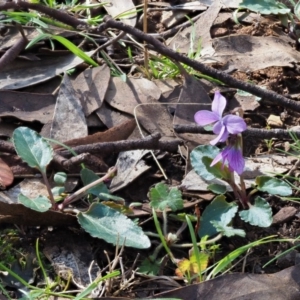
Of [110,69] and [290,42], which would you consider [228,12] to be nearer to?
[290,42]

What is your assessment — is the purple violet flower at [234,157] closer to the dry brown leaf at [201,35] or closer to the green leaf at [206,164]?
the green leaf at [206,164]

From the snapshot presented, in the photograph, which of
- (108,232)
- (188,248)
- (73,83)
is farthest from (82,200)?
(73,83)

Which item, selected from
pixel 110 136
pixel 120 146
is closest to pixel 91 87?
pixel 110 136

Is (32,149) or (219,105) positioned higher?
(219,105)

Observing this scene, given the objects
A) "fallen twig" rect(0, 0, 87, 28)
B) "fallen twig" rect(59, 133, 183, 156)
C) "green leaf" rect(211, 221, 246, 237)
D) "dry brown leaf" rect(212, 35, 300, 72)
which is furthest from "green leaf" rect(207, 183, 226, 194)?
"fallen twig" rect(0, 0, 87, 28)

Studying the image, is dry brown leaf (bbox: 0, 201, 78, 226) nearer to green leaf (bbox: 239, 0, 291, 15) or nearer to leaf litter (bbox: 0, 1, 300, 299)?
leaf litter (bbox: 0, 1, 300, 299)

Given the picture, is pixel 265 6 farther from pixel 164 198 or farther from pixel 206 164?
pixel 164 198

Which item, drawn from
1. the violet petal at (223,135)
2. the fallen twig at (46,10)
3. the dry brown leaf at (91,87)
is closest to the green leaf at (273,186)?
the violet petal at (223,135)
